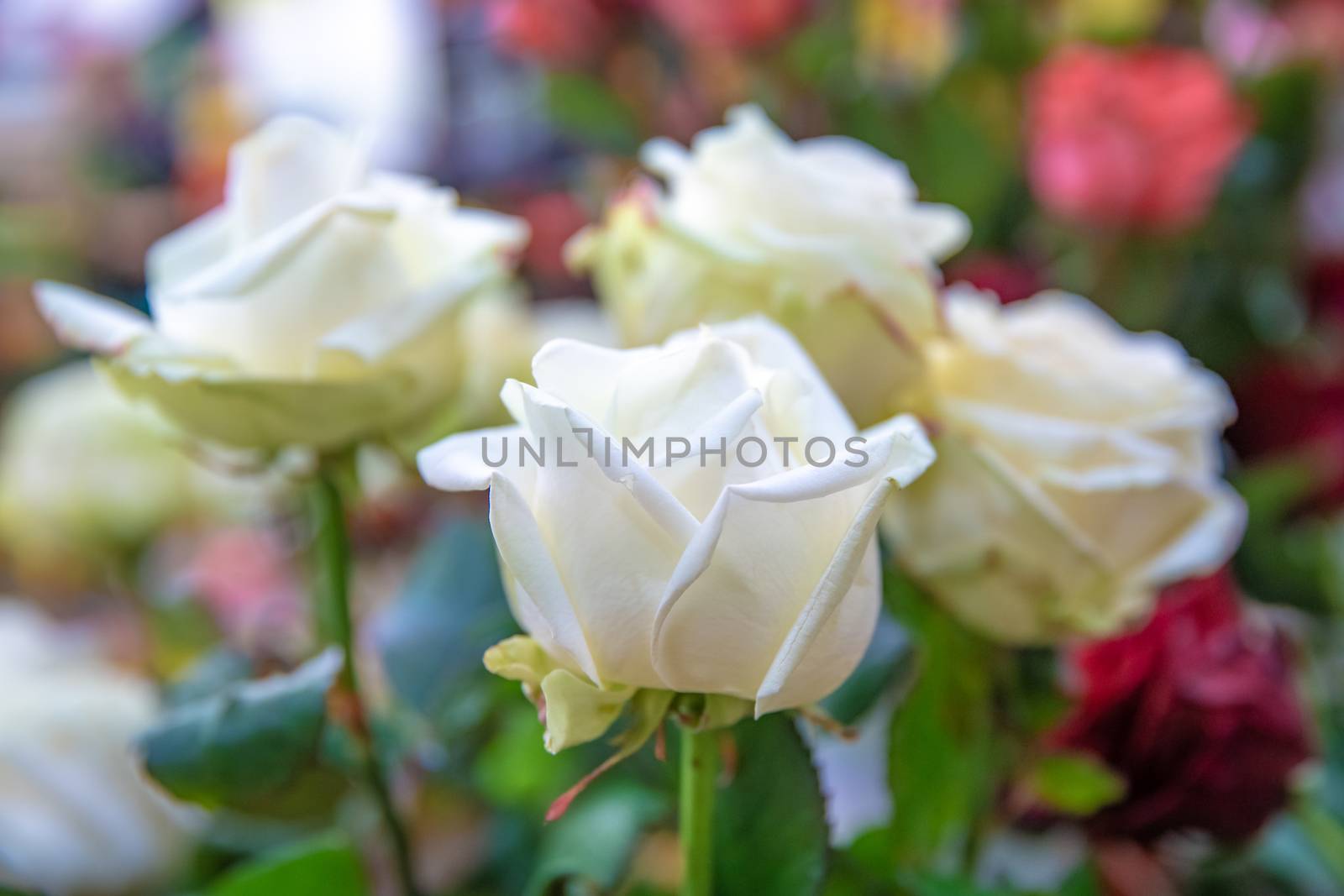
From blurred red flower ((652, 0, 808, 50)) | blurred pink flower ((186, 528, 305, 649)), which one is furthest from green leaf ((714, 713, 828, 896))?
blurred red flower ((652, 0, 808, 50))

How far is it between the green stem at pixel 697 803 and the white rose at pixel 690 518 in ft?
0.06

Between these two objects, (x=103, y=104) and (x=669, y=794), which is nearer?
(x=669, y=794)

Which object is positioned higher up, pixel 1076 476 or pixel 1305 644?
pixel 1076 476

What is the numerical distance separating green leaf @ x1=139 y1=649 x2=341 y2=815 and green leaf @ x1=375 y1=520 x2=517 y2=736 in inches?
2.3

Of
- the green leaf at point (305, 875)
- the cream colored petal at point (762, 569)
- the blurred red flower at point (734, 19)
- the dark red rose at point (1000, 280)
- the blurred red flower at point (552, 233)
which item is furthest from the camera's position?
the blurred red flower at point (552, 233)

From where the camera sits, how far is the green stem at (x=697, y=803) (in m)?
0.17

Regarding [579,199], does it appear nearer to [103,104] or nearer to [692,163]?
[692,163]

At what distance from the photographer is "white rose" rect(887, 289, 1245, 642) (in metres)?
0.21

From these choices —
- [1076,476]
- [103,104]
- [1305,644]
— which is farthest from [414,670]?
[103,104]

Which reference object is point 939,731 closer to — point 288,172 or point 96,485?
point 288,172

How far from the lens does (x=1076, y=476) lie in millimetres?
206

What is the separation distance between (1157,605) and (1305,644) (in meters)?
0.18

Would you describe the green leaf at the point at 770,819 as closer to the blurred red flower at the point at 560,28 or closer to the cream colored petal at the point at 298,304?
the cream colored petal at the point at 298,304

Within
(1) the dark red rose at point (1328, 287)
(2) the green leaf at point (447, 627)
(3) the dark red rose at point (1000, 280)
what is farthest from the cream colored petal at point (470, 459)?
(1) the dark red rose at point (1328, 287)
